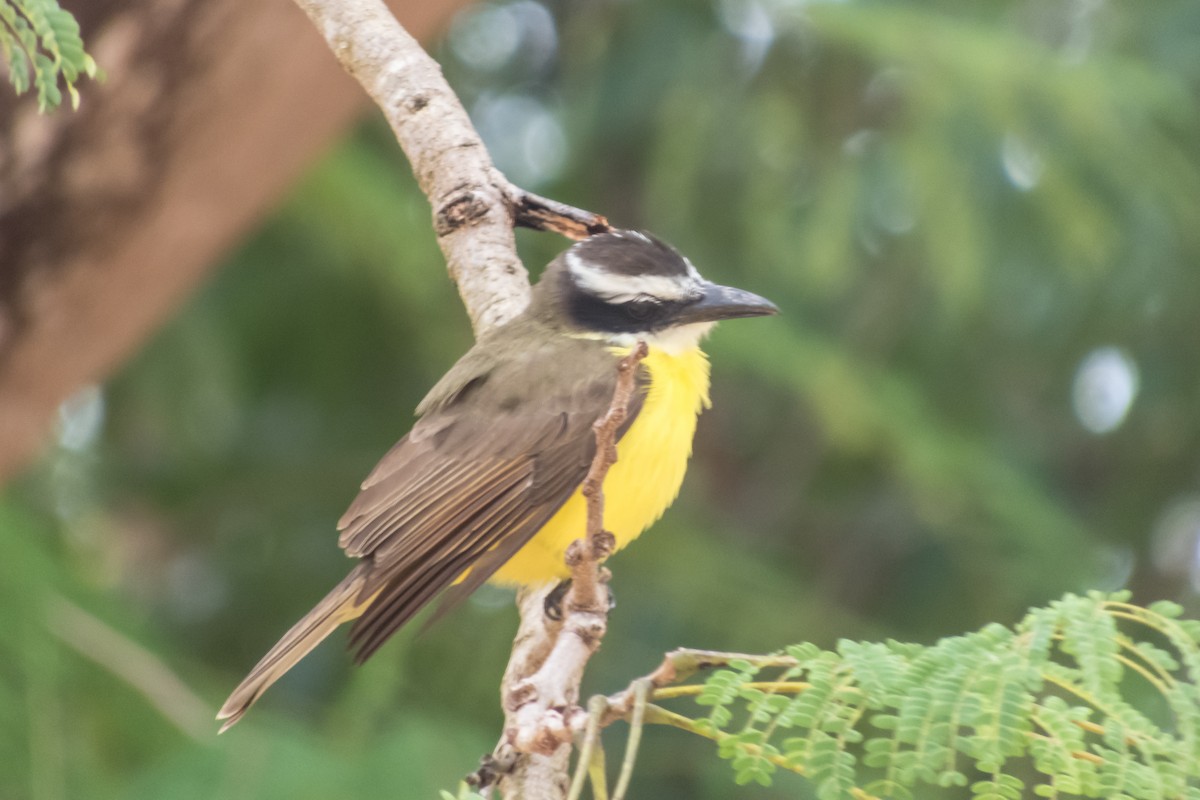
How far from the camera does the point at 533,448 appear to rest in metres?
3.80

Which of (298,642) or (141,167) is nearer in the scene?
(298,642)

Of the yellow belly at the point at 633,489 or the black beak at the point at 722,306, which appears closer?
the yellow belly at the point at 633,489

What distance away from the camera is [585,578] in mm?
2760

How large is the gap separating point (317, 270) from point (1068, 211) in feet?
9.32

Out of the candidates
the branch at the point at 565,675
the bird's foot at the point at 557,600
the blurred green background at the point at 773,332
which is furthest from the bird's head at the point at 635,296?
the blurred green background at the point at 773,332

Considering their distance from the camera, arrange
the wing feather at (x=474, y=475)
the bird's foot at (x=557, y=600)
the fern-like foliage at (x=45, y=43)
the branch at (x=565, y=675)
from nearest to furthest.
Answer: the fern-like foliage at (x=45, y=43) → the branch at (x=565, y=675) → the bird's foot at (x=557, y=600) → the wing feather at (x=474, y=475)

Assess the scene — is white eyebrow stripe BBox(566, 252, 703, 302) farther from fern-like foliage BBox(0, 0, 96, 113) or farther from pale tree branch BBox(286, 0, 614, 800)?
fern-like foliage BBox(0, 0, 96, 113)

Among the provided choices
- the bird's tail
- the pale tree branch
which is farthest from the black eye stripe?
the bird's tail

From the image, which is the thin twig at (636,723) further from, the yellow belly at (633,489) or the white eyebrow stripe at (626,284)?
the white eyebrow stripe at (626,284)

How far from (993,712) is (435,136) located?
7.11 ft

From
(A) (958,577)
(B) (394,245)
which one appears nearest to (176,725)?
(B) (394,245)

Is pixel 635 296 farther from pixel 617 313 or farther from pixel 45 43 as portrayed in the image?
pixel 45 43

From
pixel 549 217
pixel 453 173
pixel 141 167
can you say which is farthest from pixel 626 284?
pixel 141 167

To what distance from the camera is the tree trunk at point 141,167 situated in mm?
4324
